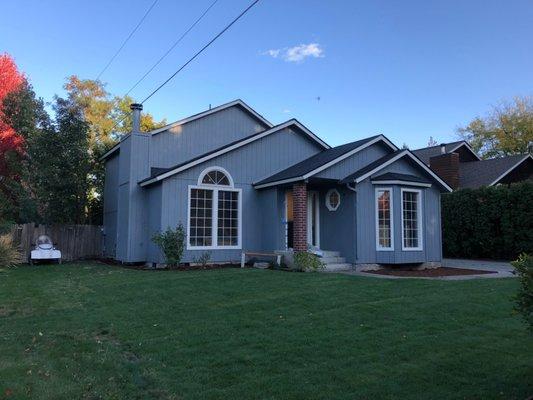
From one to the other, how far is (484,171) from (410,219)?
1417 centimetres

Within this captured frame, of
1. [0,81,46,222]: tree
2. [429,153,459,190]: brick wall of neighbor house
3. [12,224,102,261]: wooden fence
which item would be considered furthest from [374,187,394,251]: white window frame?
[0,81,46,222]: tree

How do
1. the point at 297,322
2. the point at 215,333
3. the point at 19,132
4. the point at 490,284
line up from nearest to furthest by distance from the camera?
the point at 215,333, the point at 297,322, the point at 490,284, the point at 19,132

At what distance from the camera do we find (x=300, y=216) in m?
15.0

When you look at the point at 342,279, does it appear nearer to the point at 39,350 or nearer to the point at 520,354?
the point at 520,354

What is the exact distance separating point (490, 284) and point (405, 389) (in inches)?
284

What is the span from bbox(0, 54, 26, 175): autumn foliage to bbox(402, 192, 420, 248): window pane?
731 inches


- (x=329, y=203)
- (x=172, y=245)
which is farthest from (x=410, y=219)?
(x=172, y=245)

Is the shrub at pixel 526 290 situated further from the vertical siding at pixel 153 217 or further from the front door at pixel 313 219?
the vertical siding at pixel 153 217

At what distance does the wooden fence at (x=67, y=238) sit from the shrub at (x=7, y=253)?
5.69 feet

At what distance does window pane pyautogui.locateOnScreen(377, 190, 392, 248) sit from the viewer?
15.4 metres

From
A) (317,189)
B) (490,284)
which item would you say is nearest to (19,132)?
(317,189)

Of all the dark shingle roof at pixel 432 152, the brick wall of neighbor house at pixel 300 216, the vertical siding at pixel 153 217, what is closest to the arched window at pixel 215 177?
the vertical siding at pixel 153 217

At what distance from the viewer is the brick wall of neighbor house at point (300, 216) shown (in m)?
14.9

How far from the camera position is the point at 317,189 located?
54.9 ft
